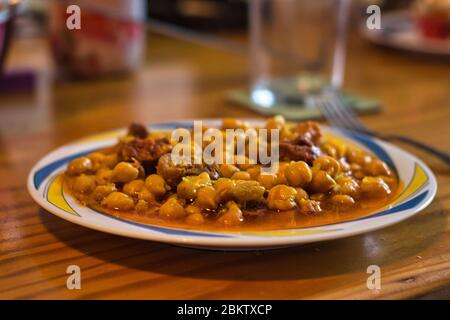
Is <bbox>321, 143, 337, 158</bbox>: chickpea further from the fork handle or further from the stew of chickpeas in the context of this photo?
the fork handle

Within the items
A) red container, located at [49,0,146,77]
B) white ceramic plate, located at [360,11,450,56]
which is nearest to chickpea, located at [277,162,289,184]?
red container, located at [49,0,146,77]

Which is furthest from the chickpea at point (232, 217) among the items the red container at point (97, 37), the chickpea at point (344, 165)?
the red container at point (97, 37)

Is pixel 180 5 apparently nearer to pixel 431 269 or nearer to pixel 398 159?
pixel 398 159

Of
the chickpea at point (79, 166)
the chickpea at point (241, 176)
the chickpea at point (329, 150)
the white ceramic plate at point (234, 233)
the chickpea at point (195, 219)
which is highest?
the chickpea at point (329, 150)

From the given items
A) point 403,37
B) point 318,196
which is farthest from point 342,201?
point 403,37

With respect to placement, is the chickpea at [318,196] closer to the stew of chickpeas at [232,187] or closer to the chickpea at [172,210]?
the stew of chickpeas at [232,187]
